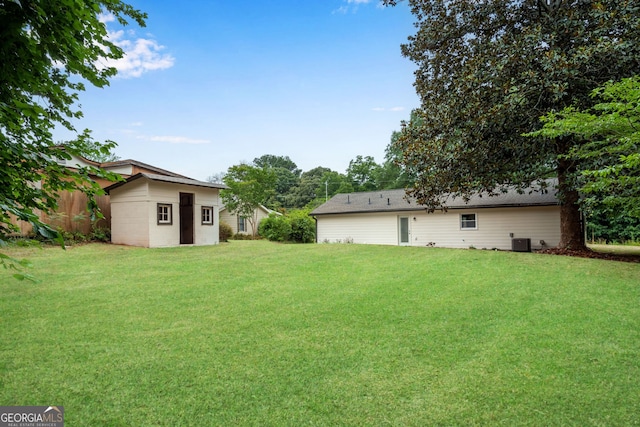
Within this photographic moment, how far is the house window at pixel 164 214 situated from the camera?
13994 mm

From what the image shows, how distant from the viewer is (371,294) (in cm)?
654

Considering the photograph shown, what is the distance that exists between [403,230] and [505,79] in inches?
382

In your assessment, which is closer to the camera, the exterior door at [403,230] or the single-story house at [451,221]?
the single-story house at [451,221]

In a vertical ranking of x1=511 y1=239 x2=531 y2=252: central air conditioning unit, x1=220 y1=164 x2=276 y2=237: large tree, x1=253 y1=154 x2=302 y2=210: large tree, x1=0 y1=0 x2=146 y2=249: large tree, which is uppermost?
x1=253 y1=154 x2=302 y2=210: large tree

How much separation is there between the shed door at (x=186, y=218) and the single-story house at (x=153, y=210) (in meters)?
0.09

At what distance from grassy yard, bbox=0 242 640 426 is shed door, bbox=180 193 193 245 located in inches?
319

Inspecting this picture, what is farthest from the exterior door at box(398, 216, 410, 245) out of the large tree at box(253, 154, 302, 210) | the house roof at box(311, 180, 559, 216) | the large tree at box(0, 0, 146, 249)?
the large tree at box(253, 154, 302, 210)

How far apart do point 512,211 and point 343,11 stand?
11.3 m

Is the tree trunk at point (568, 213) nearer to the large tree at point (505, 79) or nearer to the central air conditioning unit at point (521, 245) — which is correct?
the large tree at point (505, 79)

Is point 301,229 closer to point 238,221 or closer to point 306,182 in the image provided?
point 238,221

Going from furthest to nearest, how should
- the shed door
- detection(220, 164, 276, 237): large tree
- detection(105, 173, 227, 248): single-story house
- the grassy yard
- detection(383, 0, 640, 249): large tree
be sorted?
detection(220, 164, 276, 237): large tree
the shed door
detection(105, 173, 227, 248): single-story house
detection(383, 0, 640, 249): large tree
the grassy yard

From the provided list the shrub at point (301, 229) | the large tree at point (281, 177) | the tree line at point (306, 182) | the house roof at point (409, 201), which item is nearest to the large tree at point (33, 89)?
the house roof at point (409, 201)

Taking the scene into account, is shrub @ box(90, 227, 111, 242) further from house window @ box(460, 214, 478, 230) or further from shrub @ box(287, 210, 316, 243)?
house window @ box(460, 214, 478, 230)
